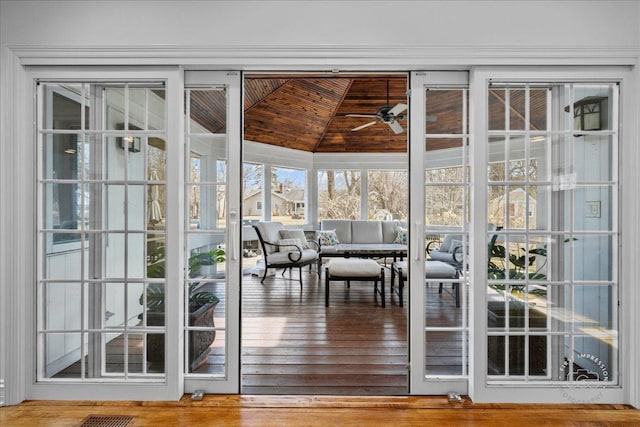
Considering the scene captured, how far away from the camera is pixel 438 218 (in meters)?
2.28

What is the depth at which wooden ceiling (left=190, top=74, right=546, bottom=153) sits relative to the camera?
7.34ft

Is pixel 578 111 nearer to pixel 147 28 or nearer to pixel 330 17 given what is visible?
pixel 330 17

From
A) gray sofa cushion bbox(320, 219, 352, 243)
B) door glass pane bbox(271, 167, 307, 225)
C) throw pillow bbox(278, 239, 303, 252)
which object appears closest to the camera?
throw pillow bbox(278, 239, 303, 252)

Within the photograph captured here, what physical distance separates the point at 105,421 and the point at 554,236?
2.96 m

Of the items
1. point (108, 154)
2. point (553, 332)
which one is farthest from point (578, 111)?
point (108, 154)

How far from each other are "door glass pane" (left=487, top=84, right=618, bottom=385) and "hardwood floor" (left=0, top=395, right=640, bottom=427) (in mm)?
216

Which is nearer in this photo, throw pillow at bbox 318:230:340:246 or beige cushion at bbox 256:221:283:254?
beige cushion at bbox 256:221:283:254

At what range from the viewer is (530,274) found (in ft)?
7.39

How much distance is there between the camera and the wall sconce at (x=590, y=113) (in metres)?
2.23

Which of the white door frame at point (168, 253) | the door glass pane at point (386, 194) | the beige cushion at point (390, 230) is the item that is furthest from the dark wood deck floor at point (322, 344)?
the door glass pane at point (386, 194)

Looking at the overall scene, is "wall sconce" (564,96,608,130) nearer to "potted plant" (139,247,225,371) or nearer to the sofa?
"potted plant" (139,247,225,371)

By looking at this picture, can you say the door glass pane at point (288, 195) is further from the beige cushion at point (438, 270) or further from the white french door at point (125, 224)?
the beige cushion at point (438, 270)

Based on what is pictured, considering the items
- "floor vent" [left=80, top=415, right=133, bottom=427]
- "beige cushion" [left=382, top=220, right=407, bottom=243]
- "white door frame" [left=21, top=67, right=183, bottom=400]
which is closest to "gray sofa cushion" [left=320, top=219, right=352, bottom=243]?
"beige cushion" [left=382, top=220, right=407, bottom=243]

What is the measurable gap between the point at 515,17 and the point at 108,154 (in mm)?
2714
